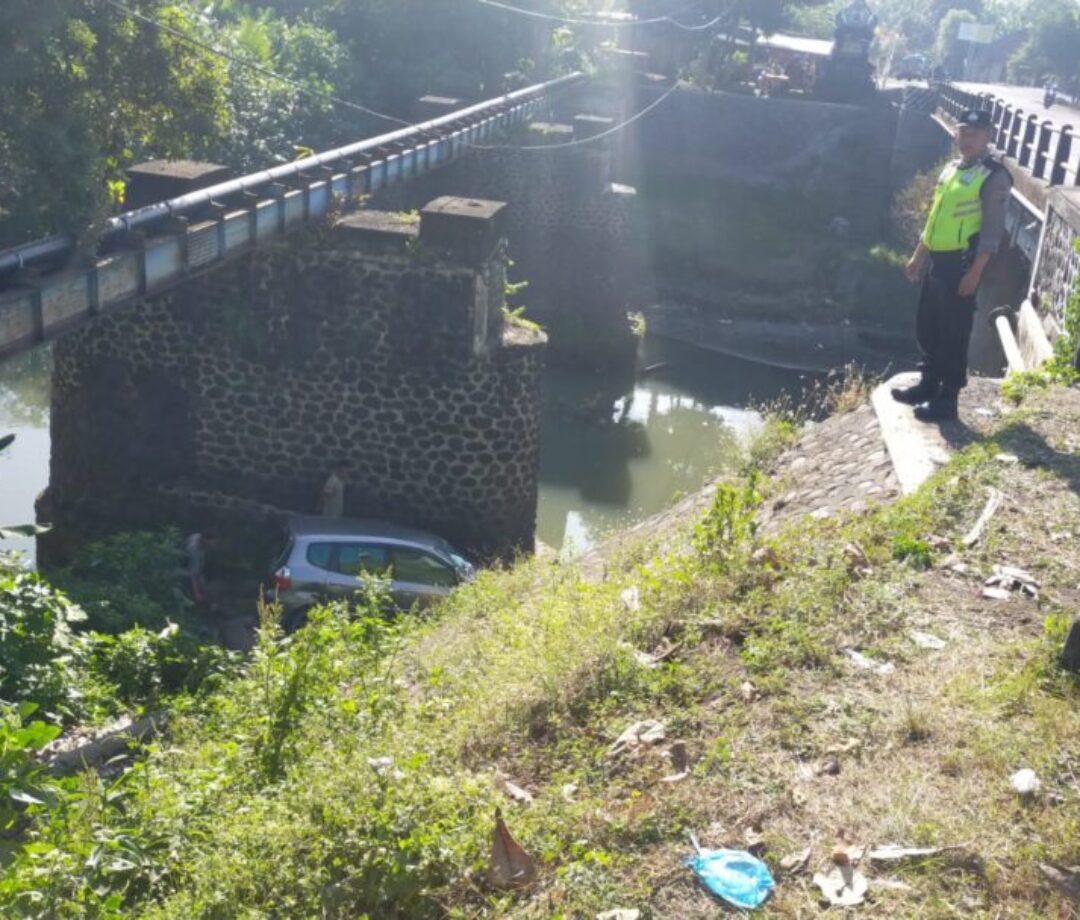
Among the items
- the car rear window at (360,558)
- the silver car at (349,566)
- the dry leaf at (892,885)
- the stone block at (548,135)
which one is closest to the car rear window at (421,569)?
the silver car at (349,566)

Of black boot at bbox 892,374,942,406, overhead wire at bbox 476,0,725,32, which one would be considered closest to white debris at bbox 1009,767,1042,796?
black boot at bbox 892,374,942,406

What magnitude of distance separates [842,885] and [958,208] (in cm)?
554

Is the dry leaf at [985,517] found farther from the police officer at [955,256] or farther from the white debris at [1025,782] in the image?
the white debris at [1025,782]

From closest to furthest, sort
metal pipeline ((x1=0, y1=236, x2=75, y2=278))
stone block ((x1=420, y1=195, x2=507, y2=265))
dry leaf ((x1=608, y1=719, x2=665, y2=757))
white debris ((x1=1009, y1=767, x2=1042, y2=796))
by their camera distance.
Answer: white debris ((x1=1009, y1=767, x2=1042, y2=796))
dry leaf ((x1=608, y1=719, x2=665, y2=757))
metal pipeline ((x1=0, y1=236, x2=75, y2=278))
stone block ((x1=420, y1=195, x2=507, y2=265))

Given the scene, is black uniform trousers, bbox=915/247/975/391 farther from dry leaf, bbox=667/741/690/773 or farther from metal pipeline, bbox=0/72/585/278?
metal pipeline, bbox=0/72/585/278

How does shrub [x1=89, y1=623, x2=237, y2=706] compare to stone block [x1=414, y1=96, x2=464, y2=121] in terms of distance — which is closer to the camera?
shrub [x1=89, y1=623, x2=237, y2=706]

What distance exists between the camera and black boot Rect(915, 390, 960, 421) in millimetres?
9031

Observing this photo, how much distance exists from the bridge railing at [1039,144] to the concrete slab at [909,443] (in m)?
3.64


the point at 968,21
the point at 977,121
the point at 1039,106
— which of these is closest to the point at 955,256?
the point at 977,121

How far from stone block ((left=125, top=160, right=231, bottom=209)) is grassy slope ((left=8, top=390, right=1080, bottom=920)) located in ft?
25.7

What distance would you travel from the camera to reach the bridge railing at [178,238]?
9938mm

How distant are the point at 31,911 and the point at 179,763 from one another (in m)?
1.61

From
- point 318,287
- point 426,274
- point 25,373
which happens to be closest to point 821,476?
point 426,274

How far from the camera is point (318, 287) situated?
14.3 m
